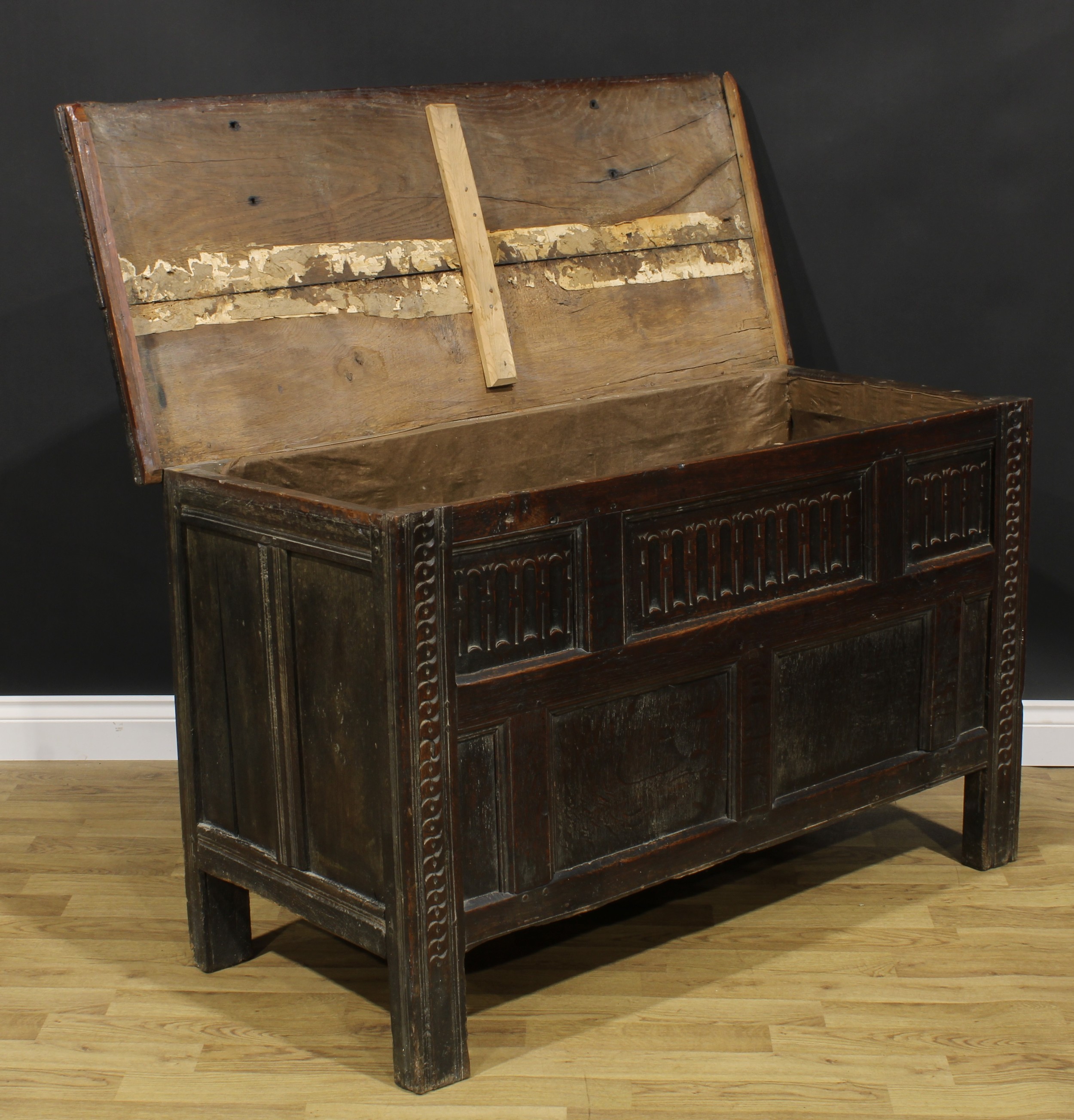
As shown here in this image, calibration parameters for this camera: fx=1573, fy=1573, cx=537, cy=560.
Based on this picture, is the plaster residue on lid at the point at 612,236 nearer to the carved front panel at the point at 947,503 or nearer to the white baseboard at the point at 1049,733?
the carved front panel at the point at 947,503

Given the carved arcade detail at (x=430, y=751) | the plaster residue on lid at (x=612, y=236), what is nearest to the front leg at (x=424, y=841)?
the carved arcade detail at (x=430, y=751)

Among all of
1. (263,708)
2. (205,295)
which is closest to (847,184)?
(205,295)

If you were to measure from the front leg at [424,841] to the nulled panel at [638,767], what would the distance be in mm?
231

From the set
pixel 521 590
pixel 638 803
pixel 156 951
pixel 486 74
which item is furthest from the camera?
pixel 486 74

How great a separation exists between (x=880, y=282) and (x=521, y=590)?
164cm

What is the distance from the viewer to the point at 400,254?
2885 mm

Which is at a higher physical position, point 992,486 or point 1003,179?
point 1003,179

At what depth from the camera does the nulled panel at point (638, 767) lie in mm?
2463

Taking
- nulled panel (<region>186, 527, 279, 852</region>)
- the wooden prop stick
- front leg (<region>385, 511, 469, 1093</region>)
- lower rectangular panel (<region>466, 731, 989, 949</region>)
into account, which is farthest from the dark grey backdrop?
front leg (<region>385, 511, 469, 1093</region>)

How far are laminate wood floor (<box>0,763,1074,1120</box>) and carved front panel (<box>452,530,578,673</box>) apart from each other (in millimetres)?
651

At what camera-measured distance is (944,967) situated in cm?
271

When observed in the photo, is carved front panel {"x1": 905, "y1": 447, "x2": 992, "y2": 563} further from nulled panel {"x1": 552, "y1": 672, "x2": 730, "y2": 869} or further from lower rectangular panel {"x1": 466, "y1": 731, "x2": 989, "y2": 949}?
nulled panel {"x1": 552, "y1": 672, "x2": 730, "y2": 869}

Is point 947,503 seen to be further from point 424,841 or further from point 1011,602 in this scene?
point 424,841

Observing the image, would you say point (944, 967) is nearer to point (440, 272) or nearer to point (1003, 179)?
point (440, 272)
